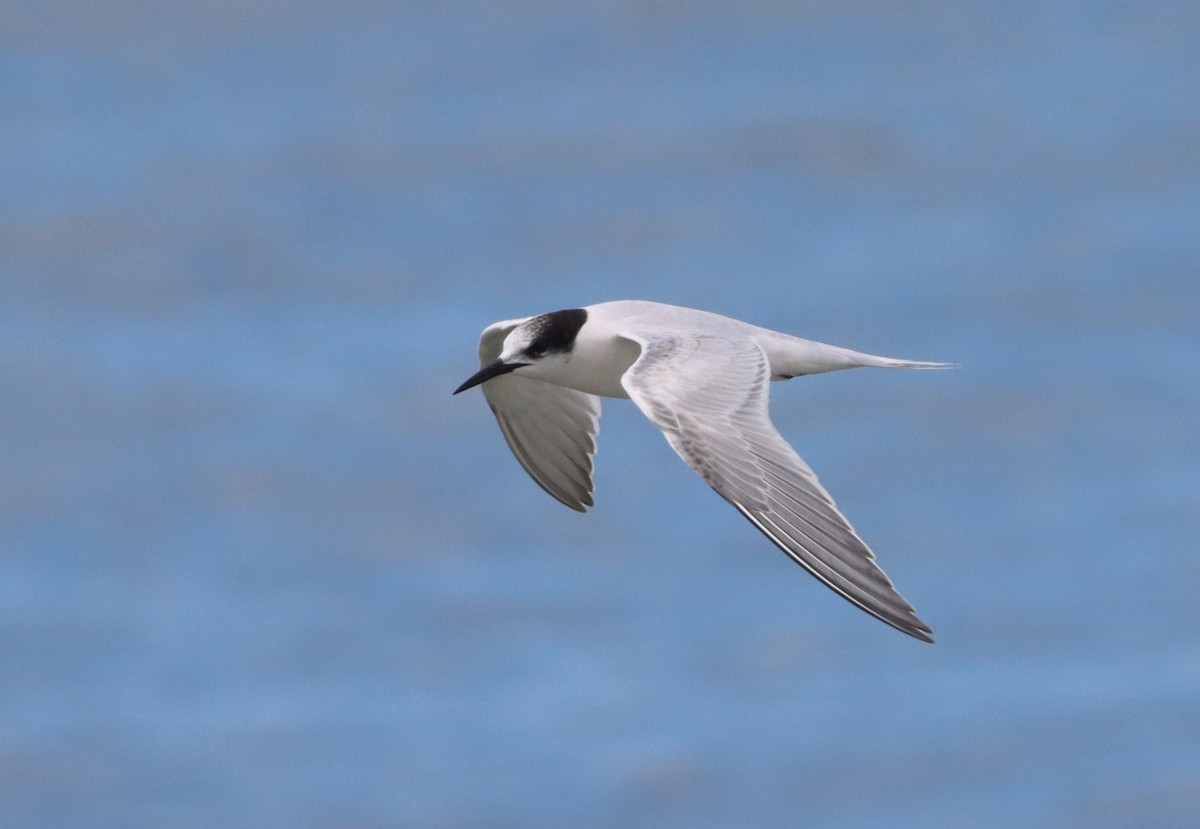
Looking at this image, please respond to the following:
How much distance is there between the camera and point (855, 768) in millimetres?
39188

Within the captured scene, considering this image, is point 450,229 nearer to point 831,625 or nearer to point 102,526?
point 102,526

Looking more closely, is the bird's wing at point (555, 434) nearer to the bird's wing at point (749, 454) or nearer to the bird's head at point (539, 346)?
the bird's head at point (539, 346)

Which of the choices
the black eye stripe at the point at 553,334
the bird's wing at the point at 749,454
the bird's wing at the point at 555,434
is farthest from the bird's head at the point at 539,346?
the bird's wing at the point at 555,434

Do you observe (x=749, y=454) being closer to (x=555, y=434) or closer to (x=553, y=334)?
(x=553, y=334)

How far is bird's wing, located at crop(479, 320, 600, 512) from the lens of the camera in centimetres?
1305

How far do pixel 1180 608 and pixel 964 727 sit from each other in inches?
297

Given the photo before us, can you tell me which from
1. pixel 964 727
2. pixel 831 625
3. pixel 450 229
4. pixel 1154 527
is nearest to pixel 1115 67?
pixel 450 229

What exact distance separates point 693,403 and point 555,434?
295 centimetres

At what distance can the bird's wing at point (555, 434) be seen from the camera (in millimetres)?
13047

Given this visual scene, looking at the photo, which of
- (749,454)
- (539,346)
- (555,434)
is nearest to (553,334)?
(539,346)

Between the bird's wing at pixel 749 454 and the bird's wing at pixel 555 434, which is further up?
the bird's wing at pixel 555 434

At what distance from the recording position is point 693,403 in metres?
10.2

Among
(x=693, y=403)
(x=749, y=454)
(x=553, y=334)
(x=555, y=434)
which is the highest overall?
(x=553, y=334)

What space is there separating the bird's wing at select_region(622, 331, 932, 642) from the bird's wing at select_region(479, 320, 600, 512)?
1.98 meters
